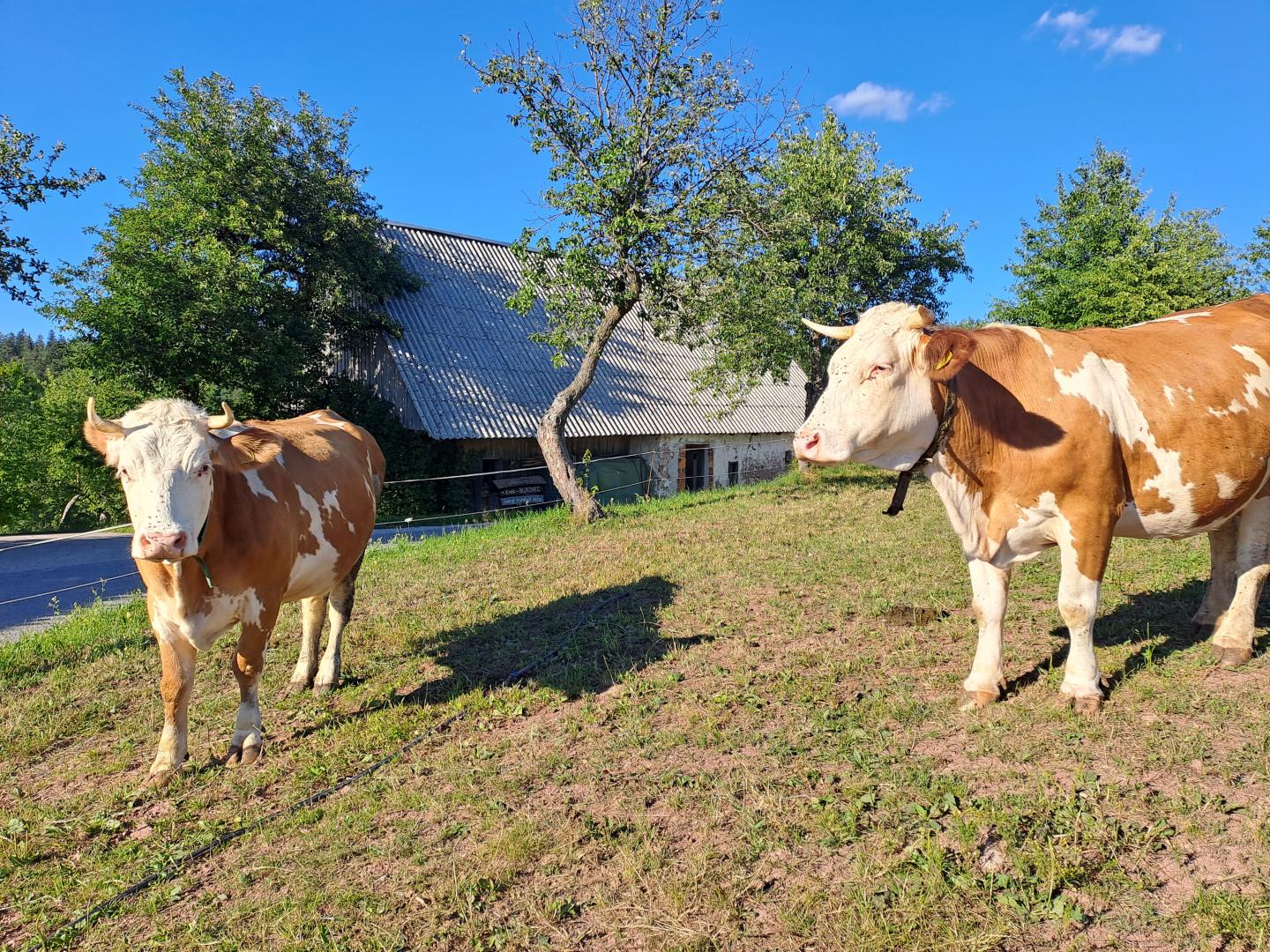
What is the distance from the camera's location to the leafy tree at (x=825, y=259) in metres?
14.4

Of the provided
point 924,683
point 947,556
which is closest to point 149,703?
point 924,683

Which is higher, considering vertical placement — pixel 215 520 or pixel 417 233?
pixel 417 233

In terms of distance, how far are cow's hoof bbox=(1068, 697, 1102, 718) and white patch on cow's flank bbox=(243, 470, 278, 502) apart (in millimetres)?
4869

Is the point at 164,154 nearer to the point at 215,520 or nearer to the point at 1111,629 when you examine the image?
the point at 215,520

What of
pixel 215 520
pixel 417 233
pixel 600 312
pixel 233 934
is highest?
pixel 417 233

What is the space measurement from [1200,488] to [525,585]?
6.14 meters

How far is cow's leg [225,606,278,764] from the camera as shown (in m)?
4.24

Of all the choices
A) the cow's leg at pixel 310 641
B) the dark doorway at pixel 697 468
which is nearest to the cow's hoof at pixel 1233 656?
the cow's leg at pixel 310 641

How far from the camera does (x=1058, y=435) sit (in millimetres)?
3811

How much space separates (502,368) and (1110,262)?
18.0 meters

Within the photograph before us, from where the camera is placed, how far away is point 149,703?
5273 millimetres

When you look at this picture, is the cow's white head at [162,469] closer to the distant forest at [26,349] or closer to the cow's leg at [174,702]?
the cow's leg at [174,702]

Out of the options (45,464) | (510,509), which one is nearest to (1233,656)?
(510,509)

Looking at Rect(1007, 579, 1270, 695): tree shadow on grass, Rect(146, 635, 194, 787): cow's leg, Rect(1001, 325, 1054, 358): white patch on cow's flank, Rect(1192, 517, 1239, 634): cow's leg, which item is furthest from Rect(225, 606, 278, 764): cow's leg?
Rect(1192, 517, 1239, 634): cow's leg
